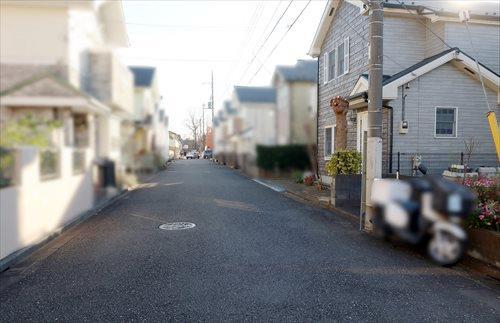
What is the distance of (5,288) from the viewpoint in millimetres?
6168

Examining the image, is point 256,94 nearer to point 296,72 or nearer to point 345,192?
point 296,72

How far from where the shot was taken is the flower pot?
12.3 metres

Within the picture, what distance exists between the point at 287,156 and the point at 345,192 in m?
10.7

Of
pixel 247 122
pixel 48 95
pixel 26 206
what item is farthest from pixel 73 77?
pixel 26 206

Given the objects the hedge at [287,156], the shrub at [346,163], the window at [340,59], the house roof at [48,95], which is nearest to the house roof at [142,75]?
the house roof at [48,95]

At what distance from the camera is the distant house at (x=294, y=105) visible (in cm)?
254

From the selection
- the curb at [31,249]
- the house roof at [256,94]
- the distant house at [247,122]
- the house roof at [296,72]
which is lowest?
the curb at [31,249]

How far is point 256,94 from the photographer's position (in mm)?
2902

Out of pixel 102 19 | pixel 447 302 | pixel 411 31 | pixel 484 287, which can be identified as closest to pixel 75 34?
pixel 102 19

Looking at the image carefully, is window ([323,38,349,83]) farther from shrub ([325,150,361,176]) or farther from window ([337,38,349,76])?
shrub ([325,150,361,176])

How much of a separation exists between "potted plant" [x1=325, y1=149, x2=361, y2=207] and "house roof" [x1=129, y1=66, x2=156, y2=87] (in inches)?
407

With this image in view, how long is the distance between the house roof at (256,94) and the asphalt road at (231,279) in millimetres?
1025

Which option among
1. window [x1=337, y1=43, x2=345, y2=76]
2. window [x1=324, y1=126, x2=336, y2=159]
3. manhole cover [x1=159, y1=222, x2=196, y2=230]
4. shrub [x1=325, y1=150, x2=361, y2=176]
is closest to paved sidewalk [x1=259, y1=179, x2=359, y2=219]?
shrub [x1=325, y1=150, x2=361, y2=176]

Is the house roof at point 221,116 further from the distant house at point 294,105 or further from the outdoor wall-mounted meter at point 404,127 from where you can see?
the outdoor wall-mounted meter at point 404,127
